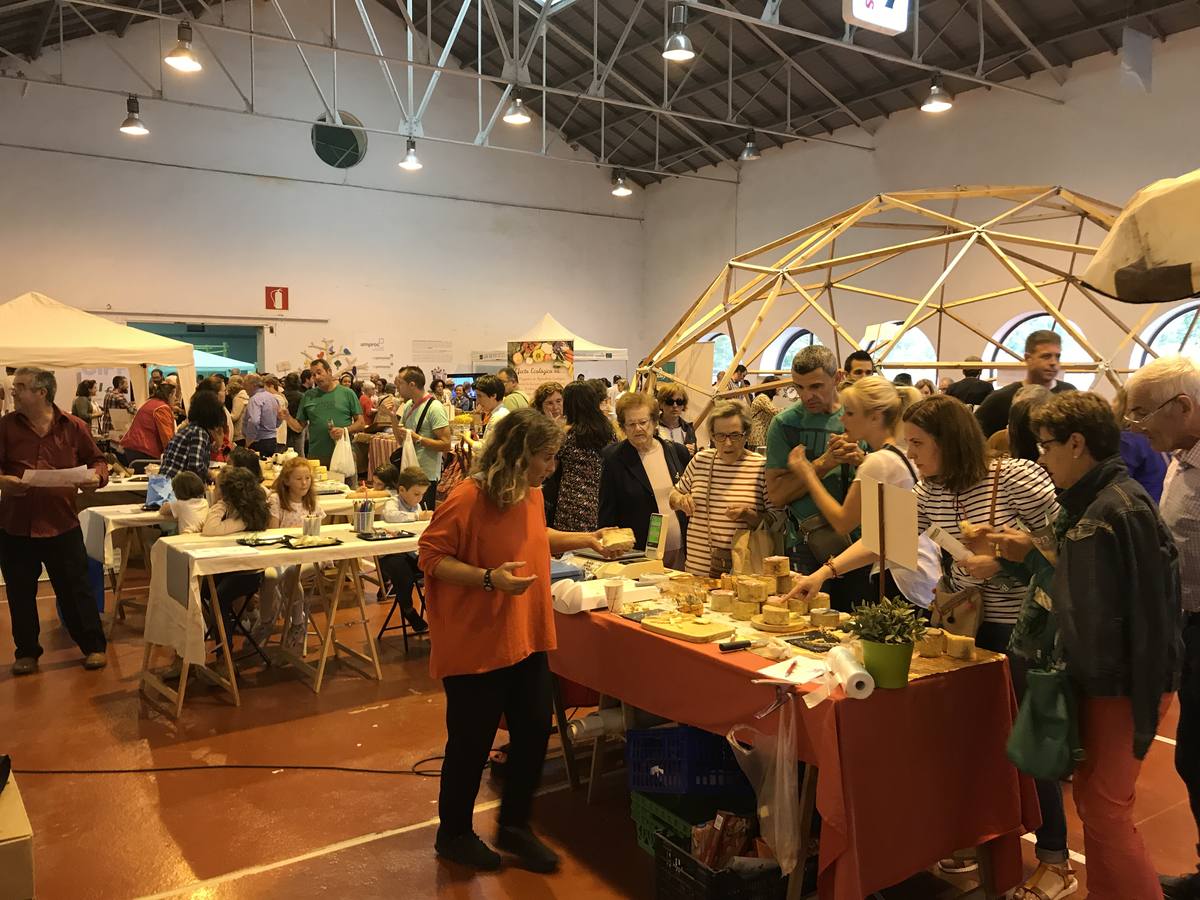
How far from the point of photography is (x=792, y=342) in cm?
1634

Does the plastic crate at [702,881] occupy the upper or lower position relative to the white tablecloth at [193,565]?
lower

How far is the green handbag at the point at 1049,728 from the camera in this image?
2.31m

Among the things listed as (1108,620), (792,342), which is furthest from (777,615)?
(792,342)

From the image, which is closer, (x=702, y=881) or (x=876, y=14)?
(x=702, y=881)

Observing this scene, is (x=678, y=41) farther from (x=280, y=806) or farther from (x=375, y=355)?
(x=375, y=355)

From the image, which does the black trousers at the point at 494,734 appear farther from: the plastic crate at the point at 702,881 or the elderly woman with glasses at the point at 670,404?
the elderly woman with glasses at the point at 670,404

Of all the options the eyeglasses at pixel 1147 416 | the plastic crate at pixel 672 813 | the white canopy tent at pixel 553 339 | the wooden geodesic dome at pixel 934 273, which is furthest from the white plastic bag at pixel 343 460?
the eyeglasses at pixel 1147 416

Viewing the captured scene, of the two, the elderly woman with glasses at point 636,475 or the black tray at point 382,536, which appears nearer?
the elderly woman with glasses at point 636,475

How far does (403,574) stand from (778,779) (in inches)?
139

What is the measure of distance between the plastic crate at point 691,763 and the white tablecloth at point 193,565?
7.37 ft

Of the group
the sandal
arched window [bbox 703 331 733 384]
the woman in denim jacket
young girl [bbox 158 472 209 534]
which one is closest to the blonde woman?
the woman in denim jacket

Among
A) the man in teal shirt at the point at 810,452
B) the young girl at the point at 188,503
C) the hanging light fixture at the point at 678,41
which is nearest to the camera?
the man in teal shirt at the point at 810,452

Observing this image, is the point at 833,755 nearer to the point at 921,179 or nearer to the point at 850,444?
the point at 850,444

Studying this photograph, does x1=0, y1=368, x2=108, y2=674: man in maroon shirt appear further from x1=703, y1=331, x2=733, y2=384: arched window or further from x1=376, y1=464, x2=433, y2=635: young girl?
x1=703, y1=331, x2=733, y2=384: arched window
